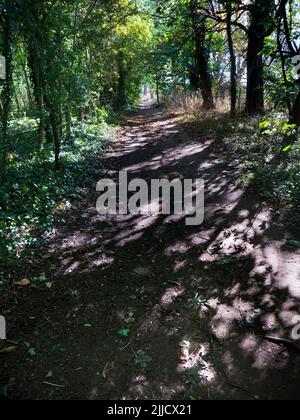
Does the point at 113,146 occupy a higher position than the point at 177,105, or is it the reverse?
the point at 177,105

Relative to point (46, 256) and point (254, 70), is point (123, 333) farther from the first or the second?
point (254, 70)

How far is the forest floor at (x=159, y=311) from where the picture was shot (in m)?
2.45

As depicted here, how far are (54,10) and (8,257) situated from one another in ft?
20.4

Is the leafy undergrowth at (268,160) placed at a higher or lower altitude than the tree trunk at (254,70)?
lower

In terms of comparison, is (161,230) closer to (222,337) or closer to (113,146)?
(222,337)

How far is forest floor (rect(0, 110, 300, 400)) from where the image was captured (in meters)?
2.45

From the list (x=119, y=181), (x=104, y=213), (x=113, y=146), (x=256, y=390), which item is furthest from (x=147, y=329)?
(x=113, y=146)

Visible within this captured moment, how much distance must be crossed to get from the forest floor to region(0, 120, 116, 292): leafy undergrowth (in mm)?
350

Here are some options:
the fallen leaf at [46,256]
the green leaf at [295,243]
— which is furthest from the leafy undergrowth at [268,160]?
the fallen leaf at [46,256]

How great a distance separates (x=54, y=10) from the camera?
7.01m

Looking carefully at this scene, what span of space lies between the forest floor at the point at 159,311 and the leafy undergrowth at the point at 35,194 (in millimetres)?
350

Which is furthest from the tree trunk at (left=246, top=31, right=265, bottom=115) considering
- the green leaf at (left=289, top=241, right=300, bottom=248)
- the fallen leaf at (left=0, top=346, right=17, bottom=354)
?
the fallen leaf at (left=0, top=346, right=17, bottom=354)

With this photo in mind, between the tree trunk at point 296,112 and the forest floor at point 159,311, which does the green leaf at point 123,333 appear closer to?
the forest floor at point 159,311

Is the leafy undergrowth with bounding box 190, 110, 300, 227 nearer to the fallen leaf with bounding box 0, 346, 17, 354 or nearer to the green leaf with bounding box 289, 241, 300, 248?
the green leaf with bounding box 289, 241, 300, 248
